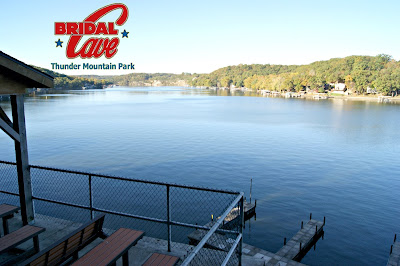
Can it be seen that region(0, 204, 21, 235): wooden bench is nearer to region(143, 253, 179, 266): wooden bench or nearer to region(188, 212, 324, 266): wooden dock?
region(143, 253, 179, 266): wooden bench

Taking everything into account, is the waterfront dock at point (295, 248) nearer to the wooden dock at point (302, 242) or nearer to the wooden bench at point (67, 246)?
the wooden dock at point (302, 242)

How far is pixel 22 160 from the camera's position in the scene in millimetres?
7496

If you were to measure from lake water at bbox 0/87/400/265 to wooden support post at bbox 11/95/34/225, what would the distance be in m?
11.3

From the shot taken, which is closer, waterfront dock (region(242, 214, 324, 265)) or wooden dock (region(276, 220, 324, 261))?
waterfront dock (region(242, 214, 324, 265))

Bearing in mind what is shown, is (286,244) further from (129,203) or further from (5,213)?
(5,213)

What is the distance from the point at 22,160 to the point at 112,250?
4205mm

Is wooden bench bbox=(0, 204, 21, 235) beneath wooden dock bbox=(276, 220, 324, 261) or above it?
above

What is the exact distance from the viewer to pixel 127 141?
126 ft

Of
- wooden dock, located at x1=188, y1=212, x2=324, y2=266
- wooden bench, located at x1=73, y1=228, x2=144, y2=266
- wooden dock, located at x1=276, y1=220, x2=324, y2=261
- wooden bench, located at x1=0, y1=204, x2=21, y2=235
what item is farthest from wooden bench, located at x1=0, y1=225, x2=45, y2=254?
wooden dock, located at x1=276, y1=220, x2=324, y2=261

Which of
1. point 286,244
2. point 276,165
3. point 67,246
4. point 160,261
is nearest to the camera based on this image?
point 67,246

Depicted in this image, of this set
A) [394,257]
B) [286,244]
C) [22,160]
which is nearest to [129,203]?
[286,244]

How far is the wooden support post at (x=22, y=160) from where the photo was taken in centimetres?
714

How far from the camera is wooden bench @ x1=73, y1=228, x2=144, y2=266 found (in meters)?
4.61

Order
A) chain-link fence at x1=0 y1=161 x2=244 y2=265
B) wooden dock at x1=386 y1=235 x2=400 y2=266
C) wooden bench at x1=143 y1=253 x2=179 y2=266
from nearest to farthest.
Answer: wooden bench at x1=143 y1=253 x2=179 y2=266 → wooden dock at x1=386 y1=235 x2=400 y2=266 → chain-link fence at x1=0 y1=161 x2=244 y2=265
